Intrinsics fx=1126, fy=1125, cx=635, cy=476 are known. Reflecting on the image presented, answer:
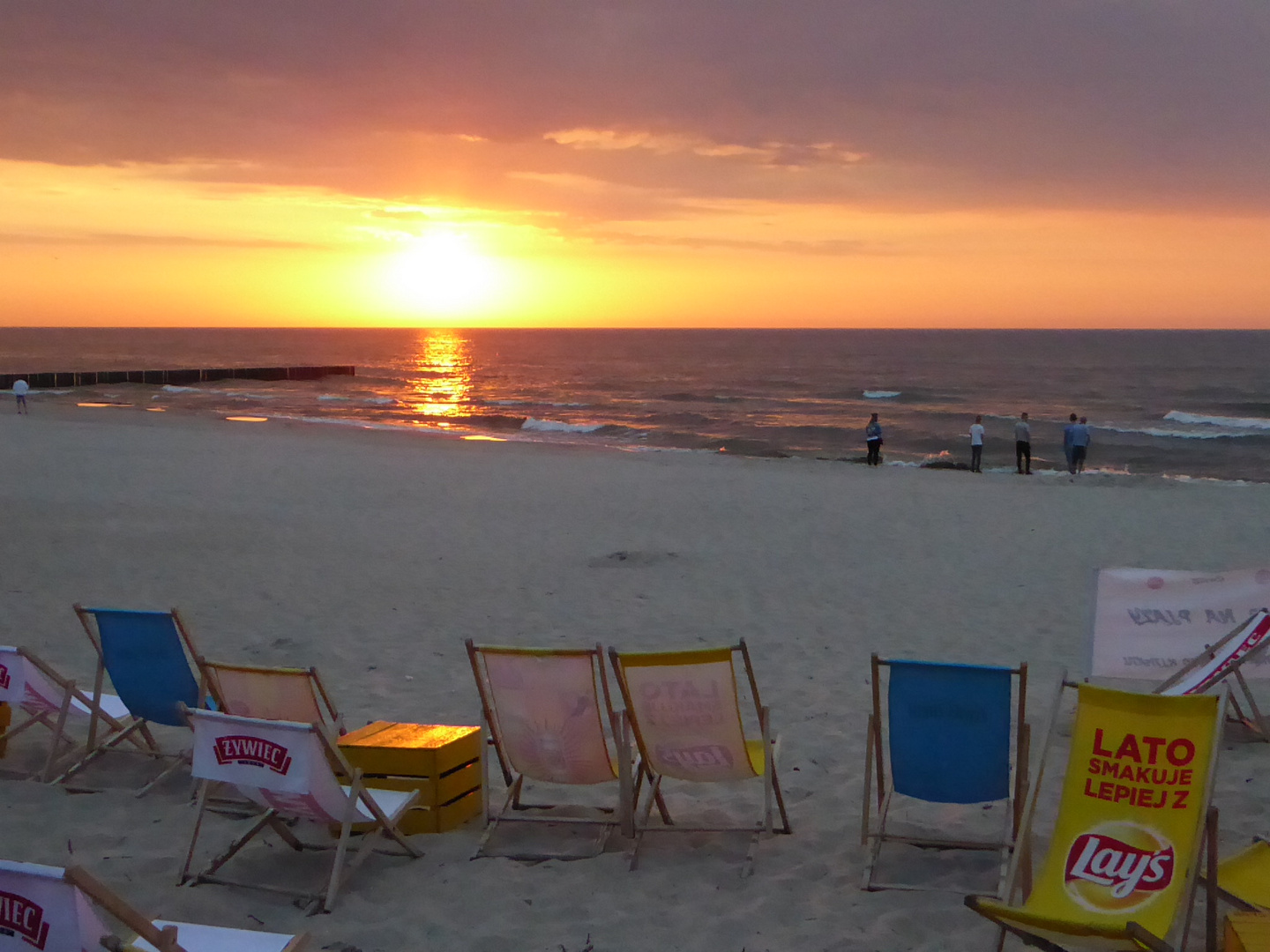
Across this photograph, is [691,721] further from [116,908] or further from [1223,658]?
[1223,658]

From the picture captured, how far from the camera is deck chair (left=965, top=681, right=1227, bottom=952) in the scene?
3.34 metres

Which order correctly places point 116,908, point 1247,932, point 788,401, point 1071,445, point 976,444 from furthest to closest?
point 788,401 → point 976,444 → point 1071,445 → point 1247,932 → point 116,908

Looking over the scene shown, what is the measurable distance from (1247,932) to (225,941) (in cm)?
288

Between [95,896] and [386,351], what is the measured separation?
119345 mm

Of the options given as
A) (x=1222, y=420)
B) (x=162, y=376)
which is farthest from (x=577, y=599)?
(x=162, y=376)

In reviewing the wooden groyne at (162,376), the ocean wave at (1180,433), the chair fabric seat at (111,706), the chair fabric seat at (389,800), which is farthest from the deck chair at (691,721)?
the wooden groyne at (162,376)

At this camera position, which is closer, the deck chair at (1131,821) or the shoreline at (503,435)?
the deck chair at (1131,821)

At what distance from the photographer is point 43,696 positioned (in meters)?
5.30

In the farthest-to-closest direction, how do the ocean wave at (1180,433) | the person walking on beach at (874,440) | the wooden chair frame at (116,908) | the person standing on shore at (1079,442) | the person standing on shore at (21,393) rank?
the ocean wave at (1180,433)
the person standing on shore at (21,393)
the person walking on beach at (874,440)
the person standing on shore at (1079,442)
the wooden chair frame at (116,908)

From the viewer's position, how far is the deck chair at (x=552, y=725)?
438 centimetres

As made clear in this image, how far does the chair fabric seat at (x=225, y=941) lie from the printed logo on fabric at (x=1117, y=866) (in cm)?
235

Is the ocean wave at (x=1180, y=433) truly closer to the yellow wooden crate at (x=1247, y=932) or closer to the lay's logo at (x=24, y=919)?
the yellow wooden crate at (x=1247, y=932)

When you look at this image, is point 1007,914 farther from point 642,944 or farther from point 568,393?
point 568,393

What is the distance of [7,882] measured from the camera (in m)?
2.53
